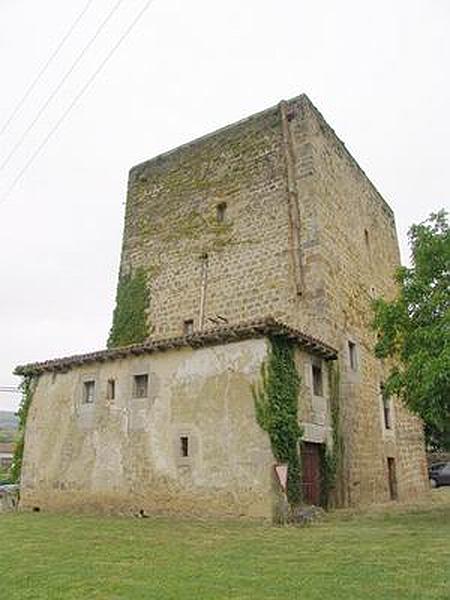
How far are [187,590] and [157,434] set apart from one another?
8479 millimetres

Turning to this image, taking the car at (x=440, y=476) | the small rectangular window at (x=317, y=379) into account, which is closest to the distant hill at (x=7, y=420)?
the car at (x=440, y=476)

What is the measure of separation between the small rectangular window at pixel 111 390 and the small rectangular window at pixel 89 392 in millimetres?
590

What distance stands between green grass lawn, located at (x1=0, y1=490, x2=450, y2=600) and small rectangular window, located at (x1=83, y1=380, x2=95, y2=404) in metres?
4.42

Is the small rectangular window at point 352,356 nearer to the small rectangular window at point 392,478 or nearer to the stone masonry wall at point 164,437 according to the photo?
the stone masonry wall at point 164,437

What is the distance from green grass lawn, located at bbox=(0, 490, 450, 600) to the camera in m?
5.70

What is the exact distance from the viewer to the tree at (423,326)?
443 inches

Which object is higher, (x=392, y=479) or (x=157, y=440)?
(x=157, y=440)

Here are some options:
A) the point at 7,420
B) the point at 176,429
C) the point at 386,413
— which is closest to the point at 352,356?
the point at 386,413

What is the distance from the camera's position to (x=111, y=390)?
612 inches

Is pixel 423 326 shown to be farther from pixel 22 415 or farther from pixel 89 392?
pixel 22 415

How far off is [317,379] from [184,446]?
3873 millimetres

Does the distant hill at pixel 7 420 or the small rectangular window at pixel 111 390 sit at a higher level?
the distant hill at pixel 7 420

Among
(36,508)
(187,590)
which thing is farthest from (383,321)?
(36,508)

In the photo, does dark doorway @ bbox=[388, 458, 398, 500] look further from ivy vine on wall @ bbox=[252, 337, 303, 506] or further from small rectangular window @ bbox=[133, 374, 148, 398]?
small rectangular window @ bbox=[133, 374, 148, 398]
